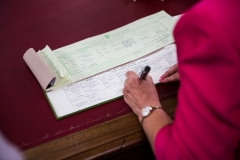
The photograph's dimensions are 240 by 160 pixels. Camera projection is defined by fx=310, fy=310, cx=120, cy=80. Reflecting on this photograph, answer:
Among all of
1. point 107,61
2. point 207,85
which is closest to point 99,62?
point 107,61

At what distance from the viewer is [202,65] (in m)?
0.66

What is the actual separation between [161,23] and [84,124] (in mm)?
538

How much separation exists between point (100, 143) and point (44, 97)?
0.24m

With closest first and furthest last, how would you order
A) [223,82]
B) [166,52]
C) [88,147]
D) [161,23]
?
[223,82] → [88,147] → [166,52] → [161,23]

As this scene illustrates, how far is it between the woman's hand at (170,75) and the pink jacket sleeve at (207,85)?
0.22m

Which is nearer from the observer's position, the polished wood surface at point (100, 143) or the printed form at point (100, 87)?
the polished wood surface at point (100, 143)

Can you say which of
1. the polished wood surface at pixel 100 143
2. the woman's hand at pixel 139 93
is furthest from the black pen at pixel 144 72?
the polished wood surface at pixel 100 143

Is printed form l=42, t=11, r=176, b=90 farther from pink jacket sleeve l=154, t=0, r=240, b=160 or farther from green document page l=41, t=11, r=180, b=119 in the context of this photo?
pink jacket sleeve l=154, t=0, r=240, b=160

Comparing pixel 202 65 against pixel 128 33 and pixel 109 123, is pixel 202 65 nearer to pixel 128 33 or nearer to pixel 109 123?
pixel 109 123

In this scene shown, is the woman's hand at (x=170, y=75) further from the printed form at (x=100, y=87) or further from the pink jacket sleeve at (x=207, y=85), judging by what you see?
the pink jacket sleeve at (x=207, y=85)

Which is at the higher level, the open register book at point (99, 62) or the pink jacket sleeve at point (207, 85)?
the open register book at point (99, 62)

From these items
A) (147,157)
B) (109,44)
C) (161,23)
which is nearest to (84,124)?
(147,157)

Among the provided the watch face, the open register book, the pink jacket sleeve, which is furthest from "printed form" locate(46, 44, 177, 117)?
the pink jacket sleeve

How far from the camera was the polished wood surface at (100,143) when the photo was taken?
0.78m
